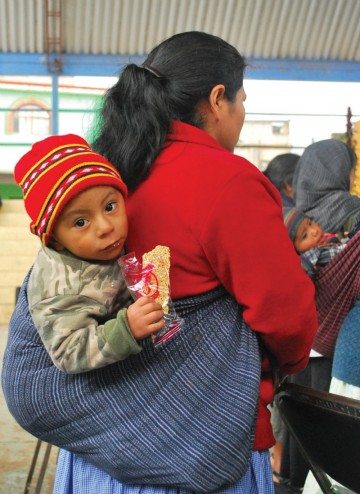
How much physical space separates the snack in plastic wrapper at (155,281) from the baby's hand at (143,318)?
5 cm

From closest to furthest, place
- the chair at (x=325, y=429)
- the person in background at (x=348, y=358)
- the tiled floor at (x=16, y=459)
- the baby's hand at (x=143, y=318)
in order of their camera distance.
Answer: the baby's hand at (x=143, y=318) → the chair at (x=325, y=429) → the person in background at (x=348, y=358) → the tiled floor at (x=16, y=459)

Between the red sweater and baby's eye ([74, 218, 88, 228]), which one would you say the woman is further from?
baby's eye ([74, 218, 88, 228])

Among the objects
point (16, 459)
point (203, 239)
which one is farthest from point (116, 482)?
point (16, 459)

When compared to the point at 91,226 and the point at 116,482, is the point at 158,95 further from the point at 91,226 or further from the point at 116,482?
the point at 116,482

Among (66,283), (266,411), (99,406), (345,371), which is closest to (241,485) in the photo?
(266,411)

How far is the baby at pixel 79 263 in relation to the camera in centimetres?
122

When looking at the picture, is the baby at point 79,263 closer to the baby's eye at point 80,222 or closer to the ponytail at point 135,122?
the baby's eye at point 80,222

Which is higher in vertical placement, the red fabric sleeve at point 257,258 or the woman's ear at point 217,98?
the woman's ear at point 217,98

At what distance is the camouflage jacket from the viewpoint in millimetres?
1218

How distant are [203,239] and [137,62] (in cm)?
721

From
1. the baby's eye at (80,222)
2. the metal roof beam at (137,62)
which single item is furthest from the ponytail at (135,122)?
the metal roof beam at (137,62)

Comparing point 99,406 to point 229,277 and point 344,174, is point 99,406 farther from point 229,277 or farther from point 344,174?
point 344,174

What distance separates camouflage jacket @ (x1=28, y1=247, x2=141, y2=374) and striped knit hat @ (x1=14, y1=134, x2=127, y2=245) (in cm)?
7

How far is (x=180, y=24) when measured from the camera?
830 centimetres
